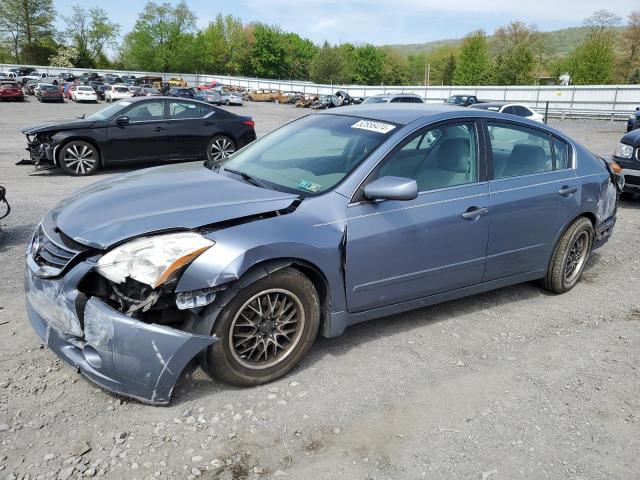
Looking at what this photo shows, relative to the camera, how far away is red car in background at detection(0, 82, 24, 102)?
40.4m

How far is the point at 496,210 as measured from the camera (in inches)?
159

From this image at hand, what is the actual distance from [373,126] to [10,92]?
147ft

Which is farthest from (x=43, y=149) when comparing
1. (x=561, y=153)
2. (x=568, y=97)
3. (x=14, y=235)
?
(x=568, y=97)

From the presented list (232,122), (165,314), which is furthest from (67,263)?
(232,122)

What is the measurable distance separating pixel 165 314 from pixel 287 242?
0.77m

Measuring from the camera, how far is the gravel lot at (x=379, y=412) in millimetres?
2578

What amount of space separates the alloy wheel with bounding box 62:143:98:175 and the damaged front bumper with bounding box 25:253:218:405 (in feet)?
26.2

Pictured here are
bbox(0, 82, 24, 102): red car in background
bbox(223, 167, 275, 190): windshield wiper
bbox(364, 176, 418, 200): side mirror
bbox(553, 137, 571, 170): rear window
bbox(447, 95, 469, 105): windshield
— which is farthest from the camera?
bbox(0, 82, 24, 102): red car in background

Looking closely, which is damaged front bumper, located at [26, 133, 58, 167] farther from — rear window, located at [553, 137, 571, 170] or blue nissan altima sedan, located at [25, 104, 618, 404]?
rear window, located at [553, 137, 571, 170]

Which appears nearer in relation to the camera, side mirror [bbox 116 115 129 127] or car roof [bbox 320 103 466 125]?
car roof [bbox 320 103 466 125]

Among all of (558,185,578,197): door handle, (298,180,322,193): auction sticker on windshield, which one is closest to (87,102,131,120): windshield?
(298,180,322,193): auction sticker on windshield

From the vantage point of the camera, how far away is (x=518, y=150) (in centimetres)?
439

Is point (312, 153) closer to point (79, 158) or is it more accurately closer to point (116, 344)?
point (116, 344)

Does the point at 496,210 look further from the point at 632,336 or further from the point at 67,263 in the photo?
the point at 67,263
